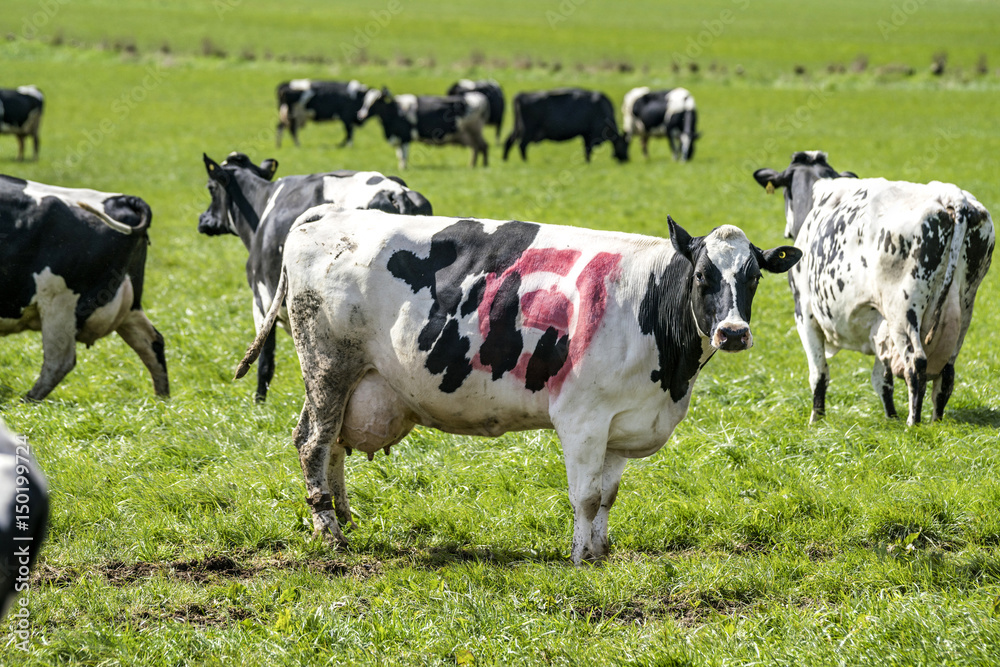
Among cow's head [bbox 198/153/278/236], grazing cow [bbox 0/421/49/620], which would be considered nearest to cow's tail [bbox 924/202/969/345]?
cow's head [bbox 198/153/278/236]

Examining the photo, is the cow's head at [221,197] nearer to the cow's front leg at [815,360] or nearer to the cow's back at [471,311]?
the cow's back at [471,311]

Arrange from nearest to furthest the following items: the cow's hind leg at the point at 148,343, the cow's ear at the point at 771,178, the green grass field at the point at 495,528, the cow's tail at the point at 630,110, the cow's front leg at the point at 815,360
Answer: the green grass field at the point at 495,528, the cow's front leg at the point at 815,360, the cow's hind leg at the point at 148,343, the cow's ear at the point at 771,178, the cow's tail at the point at 630,110

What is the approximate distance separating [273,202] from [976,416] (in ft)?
21.3

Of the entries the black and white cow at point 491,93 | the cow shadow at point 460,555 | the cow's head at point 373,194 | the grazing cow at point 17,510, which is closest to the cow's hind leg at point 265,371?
the cow's head at point 373,194

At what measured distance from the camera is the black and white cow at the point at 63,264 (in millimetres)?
7891

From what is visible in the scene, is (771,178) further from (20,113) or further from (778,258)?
(20,113)

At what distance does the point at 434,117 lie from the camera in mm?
28047

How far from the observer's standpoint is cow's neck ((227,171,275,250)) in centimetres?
926

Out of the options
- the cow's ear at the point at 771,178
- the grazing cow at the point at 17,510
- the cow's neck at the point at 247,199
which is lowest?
the cow's neck at the point at 247,199

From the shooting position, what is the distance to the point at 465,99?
28.4 m

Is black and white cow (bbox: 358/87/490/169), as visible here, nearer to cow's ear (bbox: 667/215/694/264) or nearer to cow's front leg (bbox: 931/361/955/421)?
cow's front leg (bbox: 931/361/955/421)

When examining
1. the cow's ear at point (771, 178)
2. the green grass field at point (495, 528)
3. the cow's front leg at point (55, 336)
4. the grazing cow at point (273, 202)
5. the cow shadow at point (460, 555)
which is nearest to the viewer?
the green grass field at point (495, 528)

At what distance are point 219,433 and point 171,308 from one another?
16.0ft

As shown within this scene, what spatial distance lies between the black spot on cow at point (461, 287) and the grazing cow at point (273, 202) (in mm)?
2639
